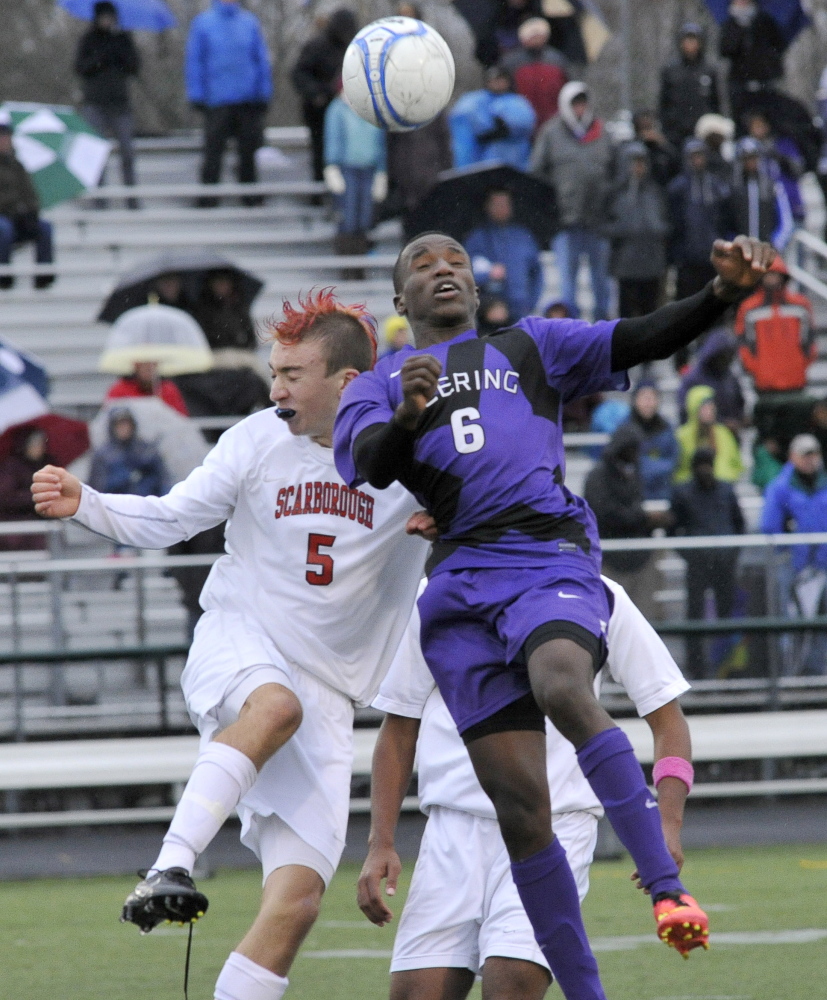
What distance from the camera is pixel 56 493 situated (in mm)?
5234

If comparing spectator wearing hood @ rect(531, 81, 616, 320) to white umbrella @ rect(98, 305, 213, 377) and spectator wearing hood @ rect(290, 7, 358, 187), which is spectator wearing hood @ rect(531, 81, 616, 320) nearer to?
spectator wearing hood @ rect(290, 7, 358, 187)

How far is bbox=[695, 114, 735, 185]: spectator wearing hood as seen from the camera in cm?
1466

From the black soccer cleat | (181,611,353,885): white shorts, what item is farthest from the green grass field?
the black soccer cleat

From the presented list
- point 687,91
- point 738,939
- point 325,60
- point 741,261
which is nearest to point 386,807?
point 741,261

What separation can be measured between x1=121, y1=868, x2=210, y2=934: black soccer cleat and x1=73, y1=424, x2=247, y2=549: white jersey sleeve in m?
1.07

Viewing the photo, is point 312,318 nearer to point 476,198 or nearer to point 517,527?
point 517,527

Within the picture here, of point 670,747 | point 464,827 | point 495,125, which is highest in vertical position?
point 495,125

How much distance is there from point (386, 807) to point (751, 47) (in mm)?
12672

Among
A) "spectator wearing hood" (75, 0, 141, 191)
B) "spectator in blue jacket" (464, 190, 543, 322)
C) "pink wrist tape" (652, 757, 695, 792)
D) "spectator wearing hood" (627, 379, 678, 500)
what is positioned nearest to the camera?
"pink wrist tape" (652, 757, 695, 792)

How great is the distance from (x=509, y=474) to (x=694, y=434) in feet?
25.7

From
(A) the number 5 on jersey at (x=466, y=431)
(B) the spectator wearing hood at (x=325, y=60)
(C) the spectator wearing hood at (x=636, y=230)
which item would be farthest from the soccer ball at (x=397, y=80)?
(B) the spectator wearing hood at (x=325, y=60)

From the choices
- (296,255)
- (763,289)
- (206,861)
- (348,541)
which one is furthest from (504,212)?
(348,541)

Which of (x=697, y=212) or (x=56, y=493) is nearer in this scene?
(x=56, y=493)

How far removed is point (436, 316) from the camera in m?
4.92
